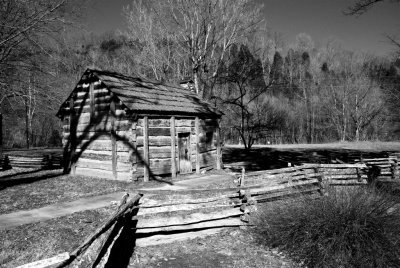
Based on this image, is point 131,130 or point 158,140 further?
point 158,140

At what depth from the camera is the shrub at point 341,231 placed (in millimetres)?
5438

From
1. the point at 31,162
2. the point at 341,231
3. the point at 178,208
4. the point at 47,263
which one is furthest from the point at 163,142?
the point at 47,263

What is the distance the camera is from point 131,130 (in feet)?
43.0

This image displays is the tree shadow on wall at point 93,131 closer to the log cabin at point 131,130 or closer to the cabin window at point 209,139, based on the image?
the log cabin at point 131,130

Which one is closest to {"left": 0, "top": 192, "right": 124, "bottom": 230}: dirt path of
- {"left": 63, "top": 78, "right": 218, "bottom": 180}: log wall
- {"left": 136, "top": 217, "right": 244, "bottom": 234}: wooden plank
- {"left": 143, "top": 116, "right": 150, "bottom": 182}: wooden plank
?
{"left": 143, "top": 116, "right": 150, "bottom": 182}: wooden plank

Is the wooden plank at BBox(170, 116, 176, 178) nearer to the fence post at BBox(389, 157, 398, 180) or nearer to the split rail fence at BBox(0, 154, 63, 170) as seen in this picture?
the split rail fence at BBox(0, 154, 63, 170)

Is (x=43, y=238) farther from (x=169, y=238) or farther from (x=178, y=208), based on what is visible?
(x=178, y=208)

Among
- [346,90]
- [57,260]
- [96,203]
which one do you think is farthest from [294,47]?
[57,260]

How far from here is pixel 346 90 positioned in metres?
42.4

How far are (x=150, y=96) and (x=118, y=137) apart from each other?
8.86 ft

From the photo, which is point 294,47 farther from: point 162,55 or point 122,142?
point 122,142

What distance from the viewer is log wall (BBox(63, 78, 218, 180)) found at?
13219mm

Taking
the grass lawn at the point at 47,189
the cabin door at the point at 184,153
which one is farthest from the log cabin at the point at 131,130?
the grass lawn at the point at 47,189

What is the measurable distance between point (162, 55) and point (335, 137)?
3228 centimetres
